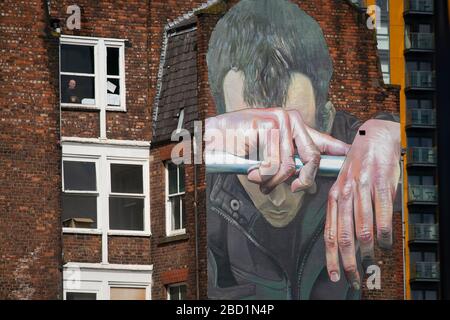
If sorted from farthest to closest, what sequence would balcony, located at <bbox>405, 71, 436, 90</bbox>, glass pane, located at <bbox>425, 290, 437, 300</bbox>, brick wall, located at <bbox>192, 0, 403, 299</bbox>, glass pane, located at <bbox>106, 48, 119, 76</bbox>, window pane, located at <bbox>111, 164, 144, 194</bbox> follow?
balcony, located at <bbox>405, 71, 436, 90</bbox>, glass pane, located at <bbox>425, 290, 437, 300</bbox>, brick wall, located at <bbox>192, 0, 403, 299</bbox>, glass pane, located at <bbox>106, 48, 119, 76</bbox>, window pane, located at <bbox>111, 164, 144, 194</bbox>

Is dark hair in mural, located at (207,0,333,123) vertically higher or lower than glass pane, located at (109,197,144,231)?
higher

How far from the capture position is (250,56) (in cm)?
4634

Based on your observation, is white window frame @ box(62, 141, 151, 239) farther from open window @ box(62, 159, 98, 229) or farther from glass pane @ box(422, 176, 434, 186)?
glass pane @ box(422, 176, 434, 186)

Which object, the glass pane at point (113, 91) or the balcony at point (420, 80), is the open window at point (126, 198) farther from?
the balcony at point (420, 80)

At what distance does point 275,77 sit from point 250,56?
85 centimetres

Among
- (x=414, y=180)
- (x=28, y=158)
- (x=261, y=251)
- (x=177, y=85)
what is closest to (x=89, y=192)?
(x=28, y=158)

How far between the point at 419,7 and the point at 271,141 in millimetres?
53084

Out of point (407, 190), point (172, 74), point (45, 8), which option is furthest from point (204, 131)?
point (407, 190)

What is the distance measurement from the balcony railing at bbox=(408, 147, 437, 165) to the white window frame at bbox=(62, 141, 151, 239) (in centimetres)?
5339

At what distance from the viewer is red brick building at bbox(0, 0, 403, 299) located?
4397cm

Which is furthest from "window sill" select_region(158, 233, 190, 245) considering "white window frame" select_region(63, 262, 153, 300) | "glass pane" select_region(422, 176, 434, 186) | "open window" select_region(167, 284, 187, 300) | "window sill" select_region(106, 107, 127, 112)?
"glass pane" select_region(422, 176, 434, 186)

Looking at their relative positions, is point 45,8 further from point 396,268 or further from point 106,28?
point 396,268

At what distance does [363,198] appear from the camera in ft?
154

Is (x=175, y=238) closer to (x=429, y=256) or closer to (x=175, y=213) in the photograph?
(x=175, y=213)
